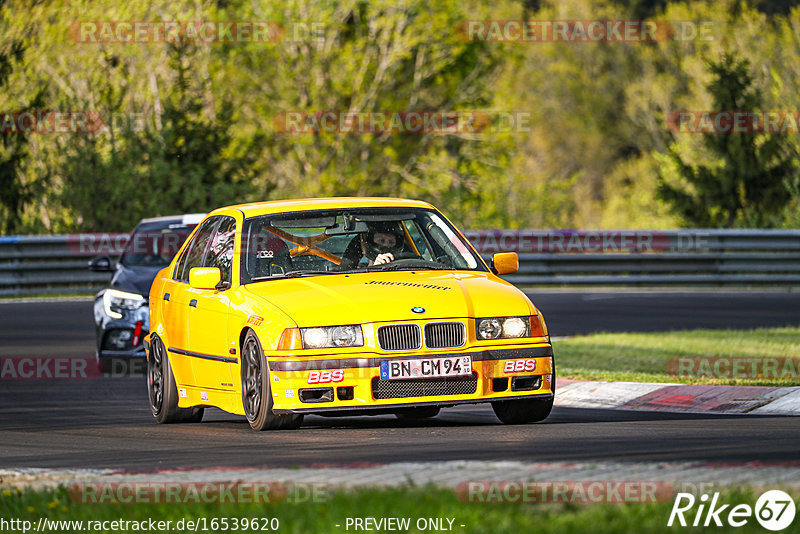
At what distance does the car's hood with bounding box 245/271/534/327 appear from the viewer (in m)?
10.0

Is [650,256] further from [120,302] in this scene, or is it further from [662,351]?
[120,302]

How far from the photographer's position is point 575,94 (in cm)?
6738

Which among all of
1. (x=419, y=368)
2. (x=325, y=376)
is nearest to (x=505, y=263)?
(x=419, y=368)

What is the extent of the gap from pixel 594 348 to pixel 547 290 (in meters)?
11.1

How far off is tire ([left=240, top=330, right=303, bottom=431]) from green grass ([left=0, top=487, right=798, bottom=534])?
291 cm

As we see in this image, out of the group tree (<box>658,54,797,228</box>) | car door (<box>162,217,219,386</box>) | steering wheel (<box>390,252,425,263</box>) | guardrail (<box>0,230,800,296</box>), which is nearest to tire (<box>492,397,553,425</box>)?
steering wheel (<box>390,252,425,263</box>)

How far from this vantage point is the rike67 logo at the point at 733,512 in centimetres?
605

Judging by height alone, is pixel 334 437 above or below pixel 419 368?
below

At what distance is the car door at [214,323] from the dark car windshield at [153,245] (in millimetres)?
4855

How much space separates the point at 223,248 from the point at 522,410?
2.60m

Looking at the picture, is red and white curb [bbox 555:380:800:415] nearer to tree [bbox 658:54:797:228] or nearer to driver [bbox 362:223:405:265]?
driver [bbox 362:223:405:265]

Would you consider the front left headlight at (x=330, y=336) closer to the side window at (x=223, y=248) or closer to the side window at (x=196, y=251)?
the side window at (x=223, y=248)

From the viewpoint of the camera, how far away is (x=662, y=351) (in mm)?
16469

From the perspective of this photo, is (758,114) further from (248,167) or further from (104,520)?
(104,520)
